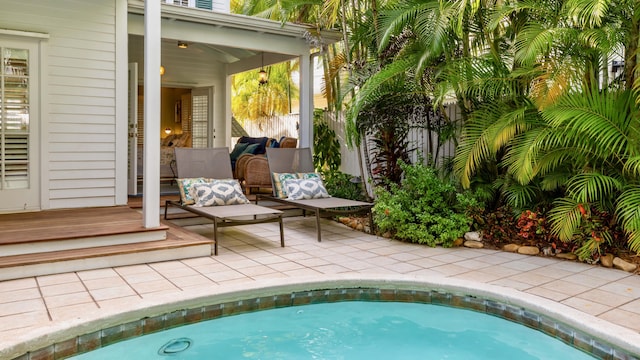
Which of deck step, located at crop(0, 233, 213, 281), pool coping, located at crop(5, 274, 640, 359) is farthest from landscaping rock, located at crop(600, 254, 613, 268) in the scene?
deck step, located at crop(0, 233, 213, 281)

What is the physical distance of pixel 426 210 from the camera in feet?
18.8

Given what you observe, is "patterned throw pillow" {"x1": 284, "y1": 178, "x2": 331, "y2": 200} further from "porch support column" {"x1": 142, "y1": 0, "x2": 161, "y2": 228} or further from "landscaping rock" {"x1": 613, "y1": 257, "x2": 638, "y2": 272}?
"landscaping rock" {"x1": 613, "y1": 257, "x2": 638, "y2": 272}

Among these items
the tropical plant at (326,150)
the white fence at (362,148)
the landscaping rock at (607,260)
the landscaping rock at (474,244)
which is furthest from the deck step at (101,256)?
the tropical plant at (326,150)

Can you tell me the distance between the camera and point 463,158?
18.3 feet

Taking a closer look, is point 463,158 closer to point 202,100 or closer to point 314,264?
point 314,264

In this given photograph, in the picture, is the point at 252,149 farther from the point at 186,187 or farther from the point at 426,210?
the point at 426,210

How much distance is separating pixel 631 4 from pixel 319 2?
4.17m

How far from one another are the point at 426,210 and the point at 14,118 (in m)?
4.91

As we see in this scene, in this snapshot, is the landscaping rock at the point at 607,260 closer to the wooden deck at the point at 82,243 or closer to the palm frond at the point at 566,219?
the palm frond at the point at 566,219

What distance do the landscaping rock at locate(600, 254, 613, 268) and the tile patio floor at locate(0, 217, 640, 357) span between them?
12 centimetres

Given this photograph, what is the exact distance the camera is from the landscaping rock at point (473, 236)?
5.65 metres

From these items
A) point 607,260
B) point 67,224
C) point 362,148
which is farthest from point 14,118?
point 607,260

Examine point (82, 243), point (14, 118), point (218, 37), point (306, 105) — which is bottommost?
point (82, 243)

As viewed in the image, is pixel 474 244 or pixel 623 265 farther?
pixel 474 244
